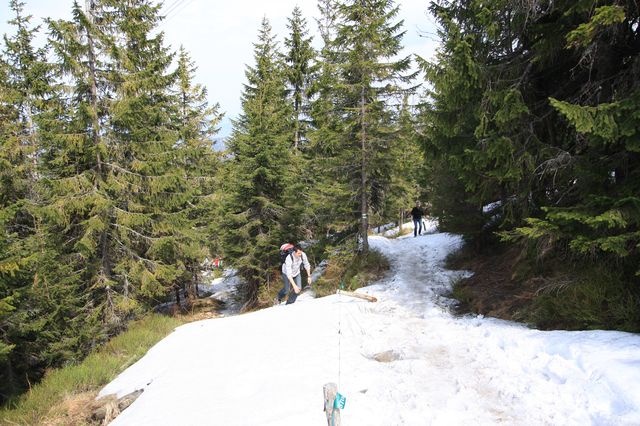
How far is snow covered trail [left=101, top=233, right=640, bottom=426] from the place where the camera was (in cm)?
469

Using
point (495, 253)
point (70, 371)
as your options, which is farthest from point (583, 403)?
point (70, 371)

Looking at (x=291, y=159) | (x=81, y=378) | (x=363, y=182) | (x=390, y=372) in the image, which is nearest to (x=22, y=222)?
(x=81, y=378)

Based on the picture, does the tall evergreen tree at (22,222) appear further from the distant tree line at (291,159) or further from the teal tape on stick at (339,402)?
the teal tape on stick at (339,402)

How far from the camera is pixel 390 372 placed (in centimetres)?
617

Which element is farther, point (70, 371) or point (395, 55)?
point (395, 55)

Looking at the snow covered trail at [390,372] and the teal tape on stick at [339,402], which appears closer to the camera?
the teal tape on stick at [339,402]

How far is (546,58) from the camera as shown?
7.07 m

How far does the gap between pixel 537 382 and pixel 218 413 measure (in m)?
4.55

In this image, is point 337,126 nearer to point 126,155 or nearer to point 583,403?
point 126,155

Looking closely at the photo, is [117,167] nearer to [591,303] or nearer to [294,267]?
[294,267]

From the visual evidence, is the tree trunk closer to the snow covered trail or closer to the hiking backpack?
the hiking backpack

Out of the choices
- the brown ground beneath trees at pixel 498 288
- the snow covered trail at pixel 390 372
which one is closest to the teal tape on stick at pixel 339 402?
the snow covered trail at pixel 390 372

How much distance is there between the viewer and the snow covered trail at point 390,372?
4691 millimetres

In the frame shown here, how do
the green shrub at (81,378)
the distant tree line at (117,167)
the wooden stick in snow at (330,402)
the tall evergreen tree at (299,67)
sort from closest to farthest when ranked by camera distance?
the wooden stick in snow at (330,402) < the green shrub at (81,378) < the distant tree line at (117,167) < the tall evergreen tree at (299,67)
